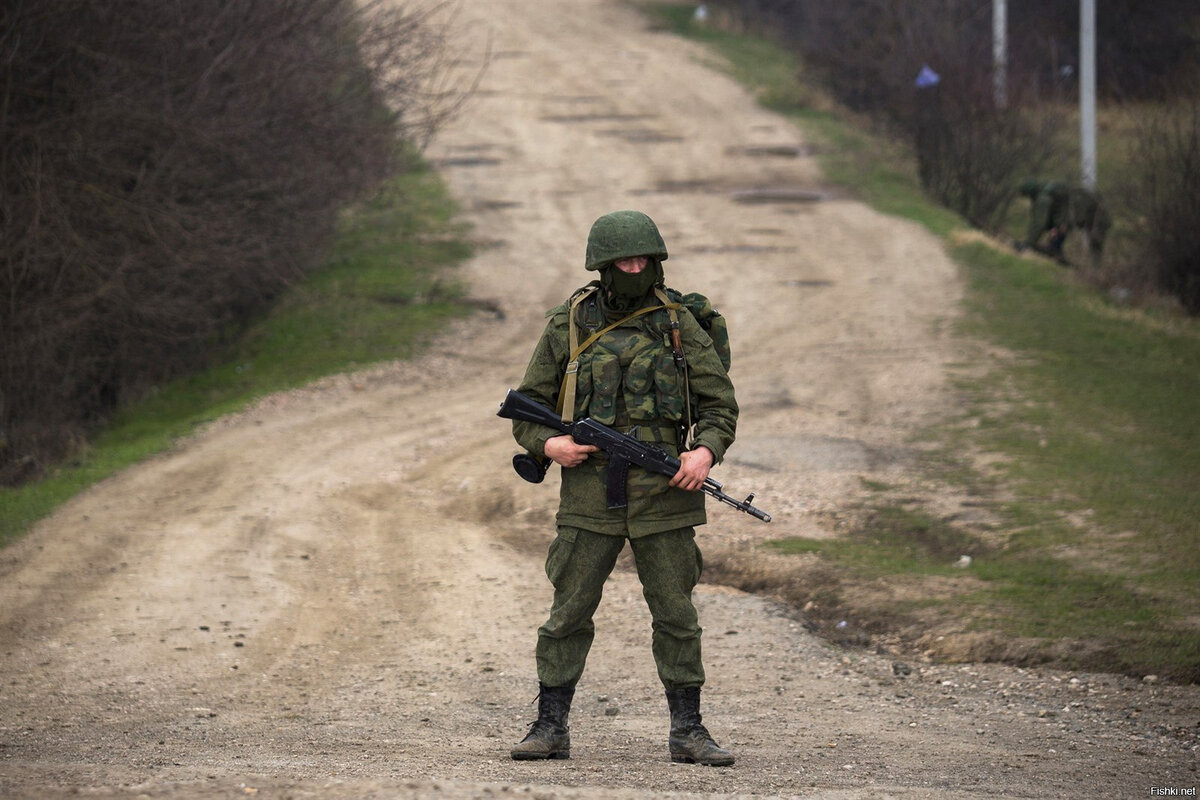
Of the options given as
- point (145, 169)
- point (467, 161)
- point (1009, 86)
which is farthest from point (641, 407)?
point (467, 161)

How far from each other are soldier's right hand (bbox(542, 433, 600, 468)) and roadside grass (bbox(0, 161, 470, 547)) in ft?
20.7

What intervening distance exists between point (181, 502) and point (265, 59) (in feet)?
17.4

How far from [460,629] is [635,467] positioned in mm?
3158

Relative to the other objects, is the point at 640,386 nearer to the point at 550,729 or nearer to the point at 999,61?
the point at 550,729

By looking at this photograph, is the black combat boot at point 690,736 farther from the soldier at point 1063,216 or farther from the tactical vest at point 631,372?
the soldier at point 1063,216

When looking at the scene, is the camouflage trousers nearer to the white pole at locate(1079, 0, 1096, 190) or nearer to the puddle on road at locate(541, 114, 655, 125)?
the white pole at locate(1079, 0, 1096, 190)

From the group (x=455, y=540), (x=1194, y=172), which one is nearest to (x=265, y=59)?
(x=455, y=540)

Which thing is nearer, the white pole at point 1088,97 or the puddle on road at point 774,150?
the white pole at point 1088,97

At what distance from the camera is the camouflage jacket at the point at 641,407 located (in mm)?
4906

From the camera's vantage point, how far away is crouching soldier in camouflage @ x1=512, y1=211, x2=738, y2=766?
4.90 m

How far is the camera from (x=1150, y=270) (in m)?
17.9

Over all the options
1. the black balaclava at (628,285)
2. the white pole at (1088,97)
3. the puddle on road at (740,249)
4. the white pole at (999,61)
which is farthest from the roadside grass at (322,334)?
the white pole at (1088,97)

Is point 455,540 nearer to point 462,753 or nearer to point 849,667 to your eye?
point 849,667

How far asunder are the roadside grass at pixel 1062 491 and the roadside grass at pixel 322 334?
6.36m
